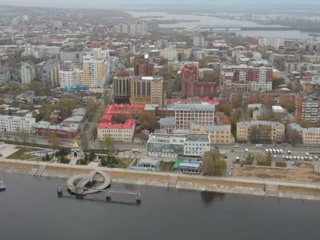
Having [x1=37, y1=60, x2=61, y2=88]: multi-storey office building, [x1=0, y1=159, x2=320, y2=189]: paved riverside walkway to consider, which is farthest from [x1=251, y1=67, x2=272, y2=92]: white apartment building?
[x1=0, y1=159, x2=320, y2=189]: paved riverside walkway

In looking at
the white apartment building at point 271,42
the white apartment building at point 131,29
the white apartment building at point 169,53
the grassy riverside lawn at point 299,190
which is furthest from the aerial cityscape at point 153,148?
the white apartment building at point 131,29

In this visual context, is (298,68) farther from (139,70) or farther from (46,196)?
(46,196)

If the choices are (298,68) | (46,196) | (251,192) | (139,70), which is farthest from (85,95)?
(298,68)

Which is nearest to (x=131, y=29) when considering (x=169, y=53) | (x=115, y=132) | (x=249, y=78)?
(x=169, y=53)

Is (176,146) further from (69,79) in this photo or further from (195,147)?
(69,79)

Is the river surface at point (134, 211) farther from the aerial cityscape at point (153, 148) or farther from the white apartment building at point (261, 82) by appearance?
the white apartment building at point (261, 82)
